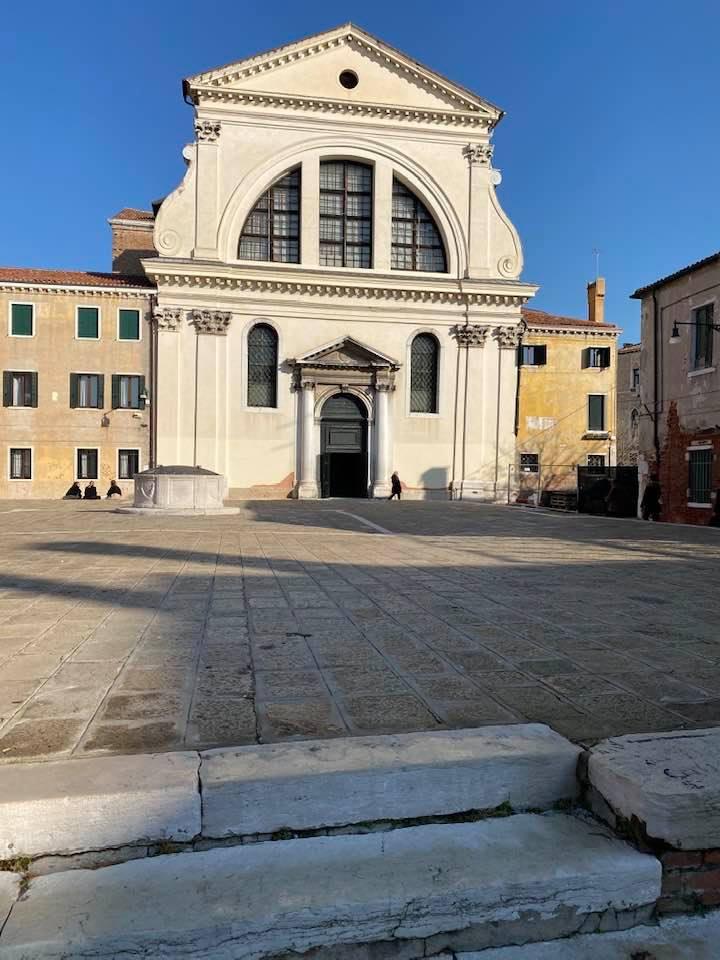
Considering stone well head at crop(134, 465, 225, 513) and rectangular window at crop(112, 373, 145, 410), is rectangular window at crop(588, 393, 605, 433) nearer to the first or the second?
rectangular window at crop(112, 373, 145, 410)

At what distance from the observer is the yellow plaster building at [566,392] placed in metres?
31.5

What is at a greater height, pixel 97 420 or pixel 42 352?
pixel 42 352

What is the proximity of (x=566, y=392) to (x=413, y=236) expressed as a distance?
10049mm

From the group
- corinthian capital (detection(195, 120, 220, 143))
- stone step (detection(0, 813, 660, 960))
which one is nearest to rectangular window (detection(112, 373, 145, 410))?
corinthian capital (detection(195, 120, 220, 143))

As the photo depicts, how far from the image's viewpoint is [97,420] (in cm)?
2702

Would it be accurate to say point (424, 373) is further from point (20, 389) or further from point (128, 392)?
point (20, 389)

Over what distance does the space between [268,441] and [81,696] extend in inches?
971

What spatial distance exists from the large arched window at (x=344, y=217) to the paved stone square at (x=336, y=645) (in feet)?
71.0

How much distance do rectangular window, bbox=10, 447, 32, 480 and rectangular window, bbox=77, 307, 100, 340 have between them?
4965mm

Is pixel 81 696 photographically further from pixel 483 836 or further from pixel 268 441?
pixel 268 441

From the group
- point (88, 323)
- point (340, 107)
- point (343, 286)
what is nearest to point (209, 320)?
point (88, 323)

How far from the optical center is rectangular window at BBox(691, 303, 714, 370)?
55.6 ft

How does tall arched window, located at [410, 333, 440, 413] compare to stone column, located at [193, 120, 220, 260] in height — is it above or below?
below

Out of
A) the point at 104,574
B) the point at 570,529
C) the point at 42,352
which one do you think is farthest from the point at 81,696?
the point at 42,352
